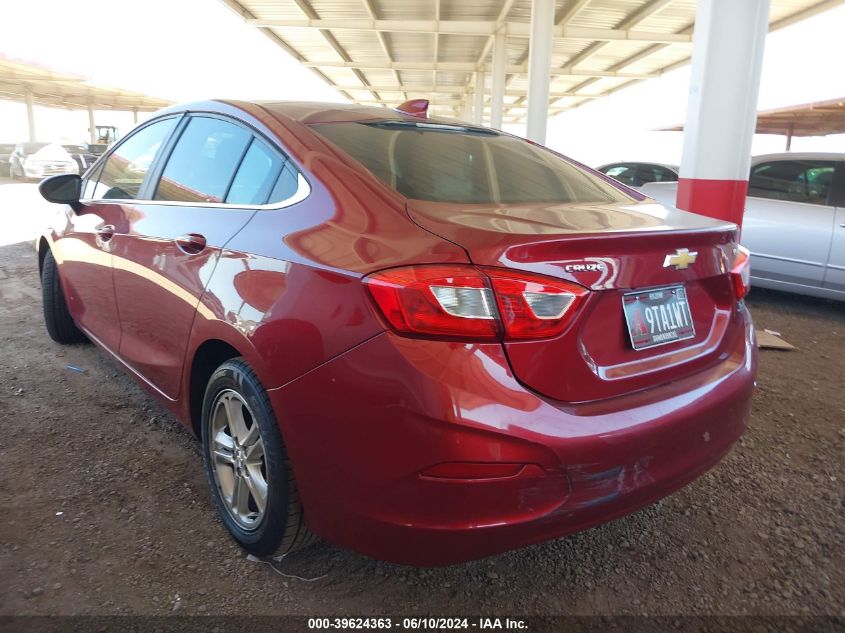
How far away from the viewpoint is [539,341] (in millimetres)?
1544

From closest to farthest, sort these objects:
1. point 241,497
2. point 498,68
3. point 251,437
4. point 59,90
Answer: point 251,437 < point 241,497 < point 498,68 < point 59,90

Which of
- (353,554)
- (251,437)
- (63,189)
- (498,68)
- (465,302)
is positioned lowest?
(353,554)

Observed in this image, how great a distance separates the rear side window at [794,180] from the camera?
5.64 m

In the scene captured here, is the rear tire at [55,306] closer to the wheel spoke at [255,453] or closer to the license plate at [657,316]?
the wheel spoke at [255,453]

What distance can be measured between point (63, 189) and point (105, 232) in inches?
25.6

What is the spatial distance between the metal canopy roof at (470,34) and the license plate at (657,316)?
14.2 m

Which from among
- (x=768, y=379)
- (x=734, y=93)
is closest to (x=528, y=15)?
(x=734, y=93)

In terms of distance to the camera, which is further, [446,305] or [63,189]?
[63,189]

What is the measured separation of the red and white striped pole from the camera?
14.9 feet

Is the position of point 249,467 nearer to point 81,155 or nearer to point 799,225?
point 799,225

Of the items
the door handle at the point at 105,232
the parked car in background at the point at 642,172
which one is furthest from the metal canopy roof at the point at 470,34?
the door handle at the point at 105,232

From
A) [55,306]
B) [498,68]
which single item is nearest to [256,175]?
[55,306]

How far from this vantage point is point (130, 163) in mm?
3209

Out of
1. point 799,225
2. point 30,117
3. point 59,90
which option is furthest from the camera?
point 59,90
